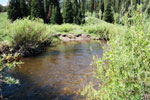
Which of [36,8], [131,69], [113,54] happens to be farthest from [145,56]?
[36,8]

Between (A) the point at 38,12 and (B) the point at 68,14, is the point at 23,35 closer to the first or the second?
(A) the point at 38,12

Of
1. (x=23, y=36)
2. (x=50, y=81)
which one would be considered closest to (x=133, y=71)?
(x=50, y=81)

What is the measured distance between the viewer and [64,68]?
882cm

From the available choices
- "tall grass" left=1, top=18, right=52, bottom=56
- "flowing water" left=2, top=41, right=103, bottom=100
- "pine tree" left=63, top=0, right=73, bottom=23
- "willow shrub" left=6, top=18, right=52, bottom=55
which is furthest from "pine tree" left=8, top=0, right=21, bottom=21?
"flowing water" left=2, top=41, right=103, bottom=100

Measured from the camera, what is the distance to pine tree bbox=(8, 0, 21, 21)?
1683 inches

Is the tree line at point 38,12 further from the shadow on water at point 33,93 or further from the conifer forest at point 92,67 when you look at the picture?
the shadow on water at point 33,93

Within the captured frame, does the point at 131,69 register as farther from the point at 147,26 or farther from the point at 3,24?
the point at 3,24

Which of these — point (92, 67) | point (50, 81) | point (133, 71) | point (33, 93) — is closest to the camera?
point (133, 71)

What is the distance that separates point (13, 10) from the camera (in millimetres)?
42812

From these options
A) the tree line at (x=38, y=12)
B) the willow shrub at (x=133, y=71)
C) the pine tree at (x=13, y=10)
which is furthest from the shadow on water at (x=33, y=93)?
the pine tree at (x=13, y=10)

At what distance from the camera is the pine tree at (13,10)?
1683 inches

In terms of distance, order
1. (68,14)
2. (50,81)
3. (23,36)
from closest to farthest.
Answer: (50,81) < (23,36) < (68,14)

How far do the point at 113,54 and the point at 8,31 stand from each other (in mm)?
9946

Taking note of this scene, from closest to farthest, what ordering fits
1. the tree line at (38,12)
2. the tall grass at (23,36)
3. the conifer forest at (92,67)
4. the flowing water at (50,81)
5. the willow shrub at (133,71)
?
the willow shrub at (133,71)
the conifer forest at (92,67)
the flowing water at (50,81)
the tall grass at (23,36)
the tree line at (38,12)
